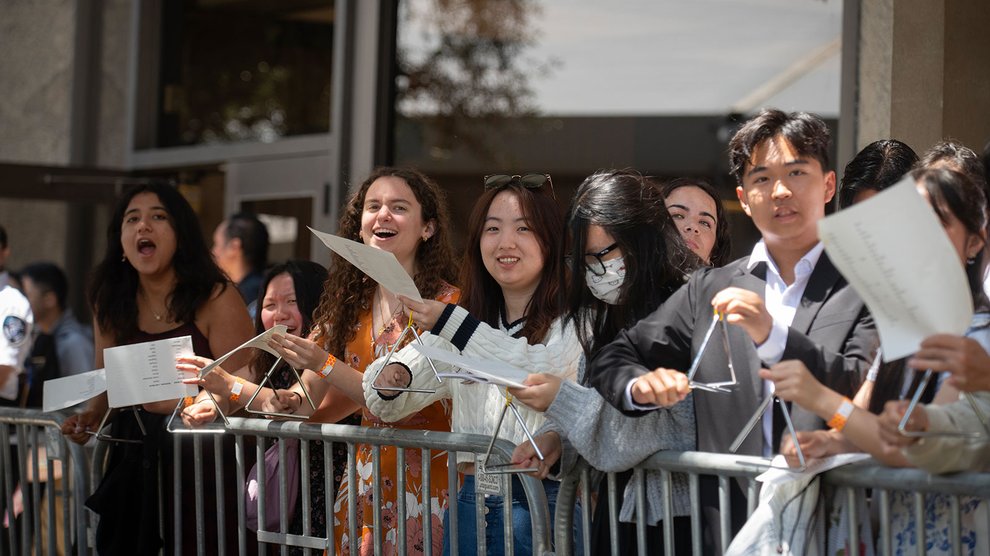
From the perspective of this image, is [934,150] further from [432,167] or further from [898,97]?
[432,167]

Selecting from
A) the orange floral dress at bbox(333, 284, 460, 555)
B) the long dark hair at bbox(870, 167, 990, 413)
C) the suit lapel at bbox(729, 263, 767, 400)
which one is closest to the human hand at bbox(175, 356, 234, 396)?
the orange floral dress at bbox(333, 284, 460, 555)

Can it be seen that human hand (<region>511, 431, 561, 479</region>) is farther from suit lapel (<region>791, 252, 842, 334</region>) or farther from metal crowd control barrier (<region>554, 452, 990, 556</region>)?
suit lapel (<region>791, 252, 842, 334</region>)

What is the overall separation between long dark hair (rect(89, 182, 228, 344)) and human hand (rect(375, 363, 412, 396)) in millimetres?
1352

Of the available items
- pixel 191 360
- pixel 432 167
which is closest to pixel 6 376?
pixel 191 360

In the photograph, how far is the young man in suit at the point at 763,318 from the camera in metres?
2.71

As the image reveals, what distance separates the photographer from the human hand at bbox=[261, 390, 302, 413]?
4.18 meters

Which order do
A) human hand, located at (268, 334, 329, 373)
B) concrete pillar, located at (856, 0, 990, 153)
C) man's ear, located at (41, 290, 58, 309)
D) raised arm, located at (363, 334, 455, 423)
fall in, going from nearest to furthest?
raised arm, located at (363, 334, 455, 423)
human hand, located at (268, 334, 329, 373)
concrete pillar, located at (856, 0, 990, 153)
man's ear, located at (41, 290, 58, 309)

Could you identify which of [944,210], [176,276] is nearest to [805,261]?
[944,210]

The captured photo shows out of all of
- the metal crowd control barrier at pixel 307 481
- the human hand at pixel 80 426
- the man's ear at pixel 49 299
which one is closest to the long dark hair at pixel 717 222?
the metal crowd control barrier at pixel 307 481

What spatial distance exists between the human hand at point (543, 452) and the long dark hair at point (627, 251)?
0.83ft

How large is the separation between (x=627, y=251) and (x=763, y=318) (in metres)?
0.59

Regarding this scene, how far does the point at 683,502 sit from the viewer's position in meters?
2.98

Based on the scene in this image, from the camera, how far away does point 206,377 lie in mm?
4141

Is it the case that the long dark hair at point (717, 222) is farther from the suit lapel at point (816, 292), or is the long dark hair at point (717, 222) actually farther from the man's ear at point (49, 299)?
the man's ear at point (49, 299)
